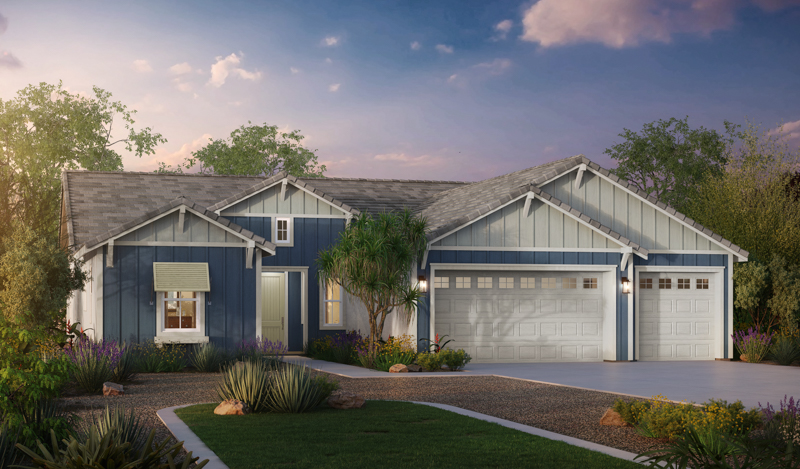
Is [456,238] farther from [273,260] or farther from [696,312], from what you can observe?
[696,312]

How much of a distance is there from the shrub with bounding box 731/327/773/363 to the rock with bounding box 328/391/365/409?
13398 millimetres

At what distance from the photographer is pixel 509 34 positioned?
1131 inches

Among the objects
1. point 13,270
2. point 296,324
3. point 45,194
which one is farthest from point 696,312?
point 45,194

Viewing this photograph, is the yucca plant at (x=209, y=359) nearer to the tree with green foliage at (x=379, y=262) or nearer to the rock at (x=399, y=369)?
the tree with green foliage at (x=379, y=262)

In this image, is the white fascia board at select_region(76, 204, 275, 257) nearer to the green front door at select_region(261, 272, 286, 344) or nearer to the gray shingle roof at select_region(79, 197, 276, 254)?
the gray shingle roof at select_region(79, 197, 276, 254)

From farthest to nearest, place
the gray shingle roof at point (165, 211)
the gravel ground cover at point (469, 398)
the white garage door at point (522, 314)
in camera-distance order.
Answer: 1. the white garage door at point (522, 314)
2. the gray shingle roof at point (165, 211)
3. the gravel ground cover at point (469, 398)

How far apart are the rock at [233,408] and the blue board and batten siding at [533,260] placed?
842 centimetres

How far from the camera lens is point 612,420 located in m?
9.73

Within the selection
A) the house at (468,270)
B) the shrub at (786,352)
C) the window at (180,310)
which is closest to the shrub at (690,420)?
the house at (468,270)

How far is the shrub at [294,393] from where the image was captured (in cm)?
1046

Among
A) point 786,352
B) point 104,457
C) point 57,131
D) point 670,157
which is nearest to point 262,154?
point 57,131

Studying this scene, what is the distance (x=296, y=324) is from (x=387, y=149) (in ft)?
34.3

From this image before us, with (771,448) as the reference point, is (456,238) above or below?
above

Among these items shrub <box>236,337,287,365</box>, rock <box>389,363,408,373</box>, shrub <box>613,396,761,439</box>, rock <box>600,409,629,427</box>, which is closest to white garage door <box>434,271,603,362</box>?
rock <box>389,363,408,373</box>
